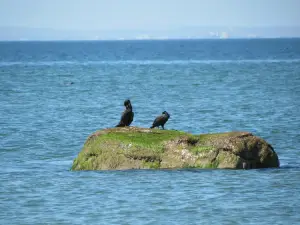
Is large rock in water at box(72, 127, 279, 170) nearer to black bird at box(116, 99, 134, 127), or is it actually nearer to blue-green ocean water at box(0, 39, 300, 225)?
blue-green ocean water at box(0, 39, 300, 225)

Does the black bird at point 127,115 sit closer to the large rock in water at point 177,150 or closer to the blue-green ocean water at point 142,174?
the large rock in water at point 177,150

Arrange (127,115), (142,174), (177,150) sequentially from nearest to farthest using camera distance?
(142,174) < (177,150) < (127,115)

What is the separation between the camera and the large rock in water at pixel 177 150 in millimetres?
20547

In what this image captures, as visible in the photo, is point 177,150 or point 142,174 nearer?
point 142,174

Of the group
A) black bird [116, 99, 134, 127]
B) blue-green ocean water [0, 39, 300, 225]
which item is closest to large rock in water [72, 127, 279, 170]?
blue-green ocean water [0, 39, 300, 225]

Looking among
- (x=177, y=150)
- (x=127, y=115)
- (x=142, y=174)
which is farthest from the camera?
(x=127, y=115)

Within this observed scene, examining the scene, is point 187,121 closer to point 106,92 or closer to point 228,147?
point 228,147

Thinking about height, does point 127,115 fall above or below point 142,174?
above

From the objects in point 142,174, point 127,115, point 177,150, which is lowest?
point 142,174

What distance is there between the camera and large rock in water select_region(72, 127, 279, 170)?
20.5 metres

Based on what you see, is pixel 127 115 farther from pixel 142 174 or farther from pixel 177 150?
pixel 142 174

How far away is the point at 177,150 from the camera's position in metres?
20.6

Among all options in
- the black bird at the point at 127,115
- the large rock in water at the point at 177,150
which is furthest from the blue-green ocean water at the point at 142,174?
the black bird at the point at 127,115

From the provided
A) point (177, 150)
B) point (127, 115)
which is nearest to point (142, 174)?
point (177, 150)
